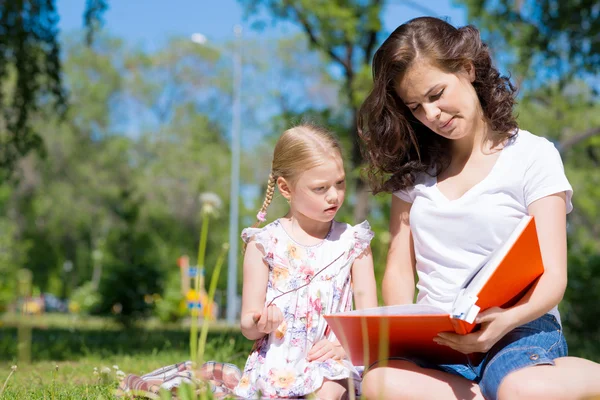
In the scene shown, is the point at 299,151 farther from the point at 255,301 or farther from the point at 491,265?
the point at 491,265

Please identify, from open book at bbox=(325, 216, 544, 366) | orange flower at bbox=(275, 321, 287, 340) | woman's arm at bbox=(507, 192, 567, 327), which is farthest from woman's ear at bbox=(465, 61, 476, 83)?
orange flower at bbox=(275, 321, 287, 340)

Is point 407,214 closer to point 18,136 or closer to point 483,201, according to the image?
point 483,201

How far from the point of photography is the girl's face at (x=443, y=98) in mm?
2641

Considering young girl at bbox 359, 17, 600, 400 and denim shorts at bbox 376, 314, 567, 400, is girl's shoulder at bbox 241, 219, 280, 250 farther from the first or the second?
denim shorts at bbox 376, 314, 567, 400

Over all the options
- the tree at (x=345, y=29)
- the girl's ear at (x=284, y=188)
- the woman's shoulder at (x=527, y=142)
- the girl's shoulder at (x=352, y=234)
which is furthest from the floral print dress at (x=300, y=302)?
the tree at (x=345, y=29)

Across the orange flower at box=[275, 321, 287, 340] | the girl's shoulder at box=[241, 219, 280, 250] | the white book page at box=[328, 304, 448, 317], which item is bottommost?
the orange flower at box=[275, 321, 287, 340]

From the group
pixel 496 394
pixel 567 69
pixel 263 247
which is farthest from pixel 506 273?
pixel 567 69

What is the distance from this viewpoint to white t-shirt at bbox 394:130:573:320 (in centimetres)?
257

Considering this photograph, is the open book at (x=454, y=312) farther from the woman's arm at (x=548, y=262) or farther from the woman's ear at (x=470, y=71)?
the woman's ear at (x=470, y=71)

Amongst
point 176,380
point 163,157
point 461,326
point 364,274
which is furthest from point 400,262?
point 163,157

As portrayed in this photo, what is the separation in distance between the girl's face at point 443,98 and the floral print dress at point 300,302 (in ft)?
2.07

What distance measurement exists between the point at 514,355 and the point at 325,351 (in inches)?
30.9

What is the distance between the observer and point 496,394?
2.28 m

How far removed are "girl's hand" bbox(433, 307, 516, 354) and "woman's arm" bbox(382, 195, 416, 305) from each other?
2.13 feet
